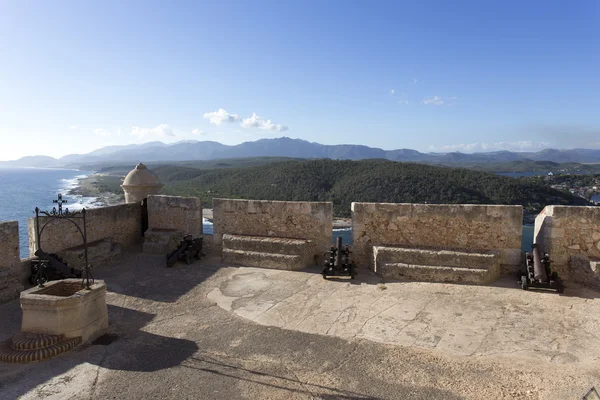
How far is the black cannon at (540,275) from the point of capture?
19.5ft

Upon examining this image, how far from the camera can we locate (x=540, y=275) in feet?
19.5

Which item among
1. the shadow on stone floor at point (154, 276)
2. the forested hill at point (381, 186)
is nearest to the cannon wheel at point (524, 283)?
the shadow on stone floor at point (154, 276)

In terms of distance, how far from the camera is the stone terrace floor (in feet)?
11.7

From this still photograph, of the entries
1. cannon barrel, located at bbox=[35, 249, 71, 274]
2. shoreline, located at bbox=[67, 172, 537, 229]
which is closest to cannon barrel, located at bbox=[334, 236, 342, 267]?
cannon barrel, located at bbox=[35, 249, 71, 274]

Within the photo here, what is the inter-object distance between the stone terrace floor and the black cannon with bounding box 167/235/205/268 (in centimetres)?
111

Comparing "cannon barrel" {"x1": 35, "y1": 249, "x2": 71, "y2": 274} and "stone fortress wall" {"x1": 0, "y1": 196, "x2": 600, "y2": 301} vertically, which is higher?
"stone fortress wall" {"x1": 0, "y1": 196, "x2": 600, "y2": 301}

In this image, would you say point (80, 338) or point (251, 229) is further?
point (251, 229)

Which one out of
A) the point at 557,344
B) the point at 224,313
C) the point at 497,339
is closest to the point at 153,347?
the point at 224,313

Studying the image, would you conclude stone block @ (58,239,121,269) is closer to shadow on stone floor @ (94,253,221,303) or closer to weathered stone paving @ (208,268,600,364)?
shadow on stone floor @ (94,253,221,303)

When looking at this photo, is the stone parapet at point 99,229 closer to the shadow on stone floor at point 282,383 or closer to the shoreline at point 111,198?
the shadow on stone floor at point 282,383

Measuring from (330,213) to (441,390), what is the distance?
14.8ft

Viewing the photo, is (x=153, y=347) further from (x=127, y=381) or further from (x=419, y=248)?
(x=419, y=248)

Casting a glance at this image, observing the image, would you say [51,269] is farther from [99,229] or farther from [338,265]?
[338,265]

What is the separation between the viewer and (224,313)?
213 inches
